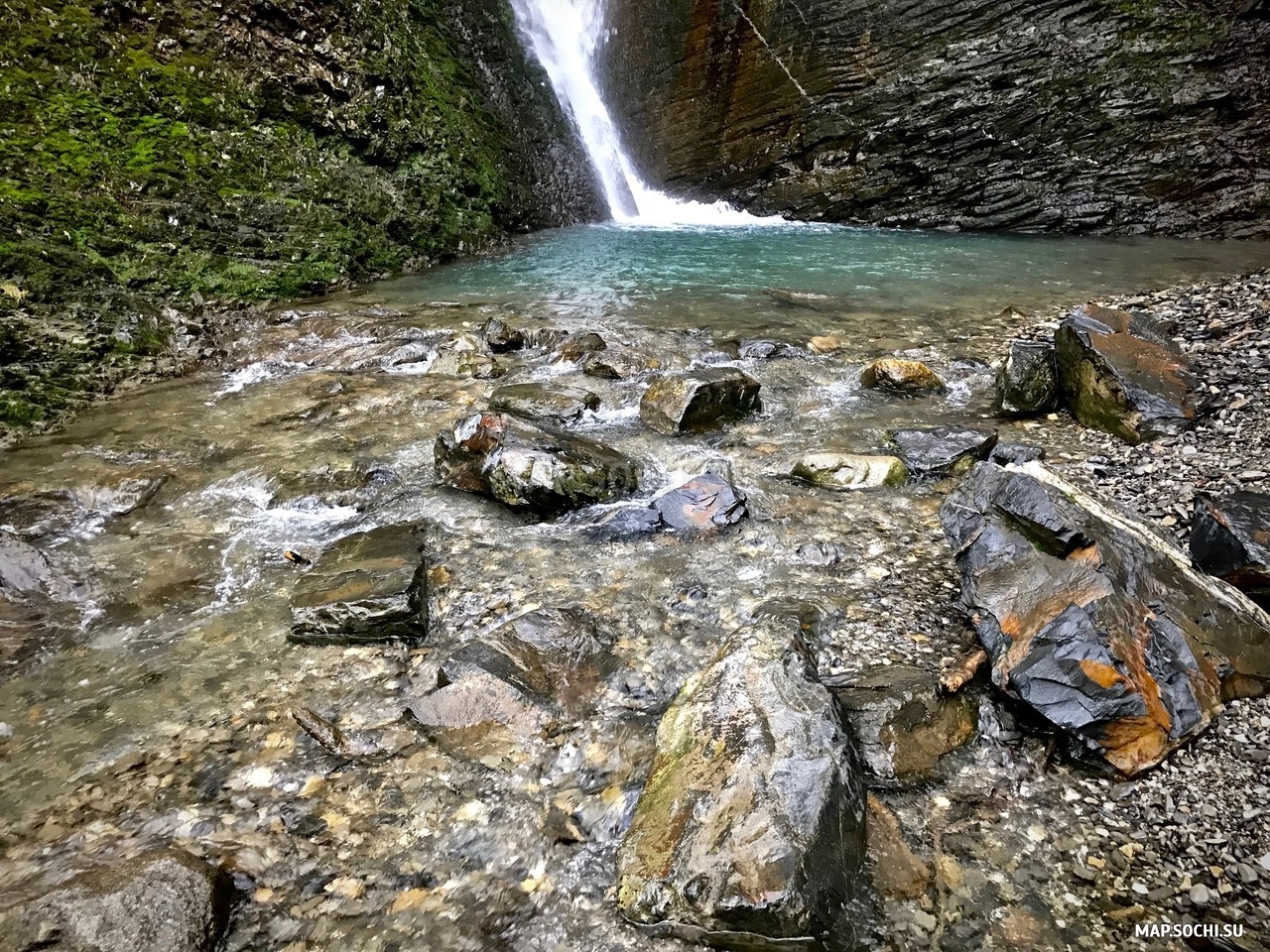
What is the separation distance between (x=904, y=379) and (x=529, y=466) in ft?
12.0

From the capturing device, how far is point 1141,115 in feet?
42.7

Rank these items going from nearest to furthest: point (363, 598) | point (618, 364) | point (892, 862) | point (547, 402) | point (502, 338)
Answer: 1. point (892, 862)
2. point (363, 598)
3. point (547, 402)
4. point (618, 364)
5. point (502, 338)

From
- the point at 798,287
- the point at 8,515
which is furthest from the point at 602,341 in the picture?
the point at 8,515

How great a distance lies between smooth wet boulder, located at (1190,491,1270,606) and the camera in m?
2.59

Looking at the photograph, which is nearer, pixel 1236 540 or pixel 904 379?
pixel 1236 540

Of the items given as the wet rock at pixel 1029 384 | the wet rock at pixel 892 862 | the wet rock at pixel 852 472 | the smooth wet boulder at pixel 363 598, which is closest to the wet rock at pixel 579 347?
the wet rock at pixel 852 472

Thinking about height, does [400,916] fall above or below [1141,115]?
below

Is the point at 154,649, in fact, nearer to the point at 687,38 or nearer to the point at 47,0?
the point at 47,0

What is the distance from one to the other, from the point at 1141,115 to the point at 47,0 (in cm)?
1855

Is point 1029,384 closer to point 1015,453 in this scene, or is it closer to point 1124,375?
point 1124,375

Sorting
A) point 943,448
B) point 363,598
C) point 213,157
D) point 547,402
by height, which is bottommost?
point 943,448

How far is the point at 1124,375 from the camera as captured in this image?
178 inches

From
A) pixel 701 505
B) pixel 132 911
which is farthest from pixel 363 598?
pixel 701 505

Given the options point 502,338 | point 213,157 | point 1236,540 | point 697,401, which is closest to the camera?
point 1236,540
